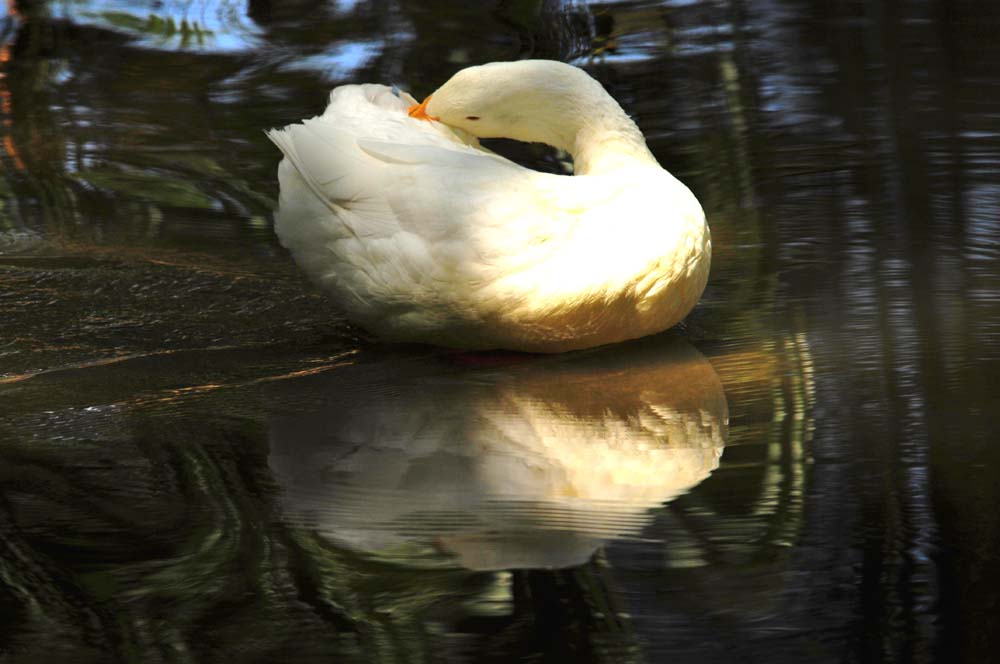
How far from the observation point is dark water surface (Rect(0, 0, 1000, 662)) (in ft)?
7.25

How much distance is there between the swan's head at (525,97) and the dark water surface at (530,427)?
66cm

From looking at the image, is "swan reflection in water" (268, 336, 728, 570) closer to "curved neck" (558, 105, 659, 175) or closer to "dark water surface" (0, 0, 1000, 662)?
"dark water surface" (0, 0, 1000, 662)

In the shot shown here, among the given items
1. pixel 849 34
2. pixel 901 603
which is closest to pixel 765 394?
pixel 901 603

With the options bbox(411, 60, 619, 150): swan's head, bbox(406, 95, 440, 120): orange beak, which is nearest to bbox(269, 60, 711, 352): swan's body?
bbox(411, 60, 619, 150): swan's head

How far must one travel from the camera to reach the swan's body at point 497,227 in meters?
3.29

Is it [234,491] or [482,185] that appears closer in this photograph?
[234,491]

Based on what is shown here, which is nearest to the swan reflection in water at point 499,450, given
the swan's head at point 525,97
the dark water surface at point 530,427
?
the dark water surface at point 530,427

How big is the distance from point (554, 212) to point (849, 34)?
146 inches

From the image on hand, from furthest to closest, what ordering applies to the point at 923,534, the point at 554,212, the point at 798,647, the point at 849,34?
the point at 849,34, the point at 554,212, the point at 923,534, the point at 798,647

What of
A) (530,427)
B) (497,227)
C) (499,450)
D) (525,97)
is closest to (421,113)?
(525,97)

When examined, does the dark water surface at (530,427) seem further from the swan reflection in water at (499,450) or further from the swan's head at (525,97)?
the swan's head at (525,97)

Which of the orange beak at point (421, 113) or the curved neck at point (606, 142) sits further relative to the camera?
the orange beak at point (421, 113)

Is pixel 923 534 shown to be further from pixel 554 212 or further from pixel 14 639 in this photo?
pixel 14 639

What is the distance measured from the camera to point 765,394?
316 cm
